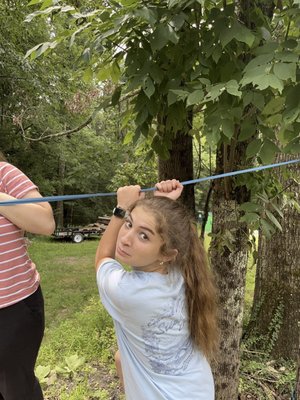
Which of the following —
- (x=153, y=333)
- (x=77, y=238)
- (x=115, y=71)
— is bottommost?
(x=77, y=238)

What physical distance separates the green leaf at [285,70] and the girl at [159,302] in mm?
510

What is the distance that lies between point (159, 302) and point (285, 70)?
0.78 m

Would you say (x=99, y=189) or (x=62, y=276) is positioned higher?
(x=62, y=276)

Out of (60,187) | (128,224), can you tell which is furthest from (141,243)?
(60,187)

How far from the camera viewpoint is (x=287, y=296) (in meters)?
3.41

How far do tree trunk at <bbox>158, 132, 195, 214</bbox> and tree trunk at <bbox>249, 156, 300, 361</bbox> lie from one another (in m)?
0.99

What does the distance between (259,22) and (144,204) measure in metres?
0.92

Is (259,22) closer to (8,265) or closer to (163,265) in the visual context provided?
(163,265)

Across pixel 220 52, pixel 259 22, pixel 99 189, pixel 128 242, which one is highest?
pixel 259 22

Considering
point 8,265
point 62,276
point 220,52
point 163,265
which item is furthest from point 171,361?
point 62,276

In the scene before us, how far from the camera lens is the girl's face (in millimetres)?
1237

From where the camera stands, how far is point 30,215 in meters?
1.37

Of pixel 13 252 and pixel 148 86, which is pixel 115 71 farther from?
pixel 13 252

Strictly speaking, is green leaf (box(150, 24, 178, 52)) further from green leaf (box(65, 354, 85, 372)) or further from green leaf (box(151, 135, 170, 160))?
green leaf (box(65, 354, 85, 372))
